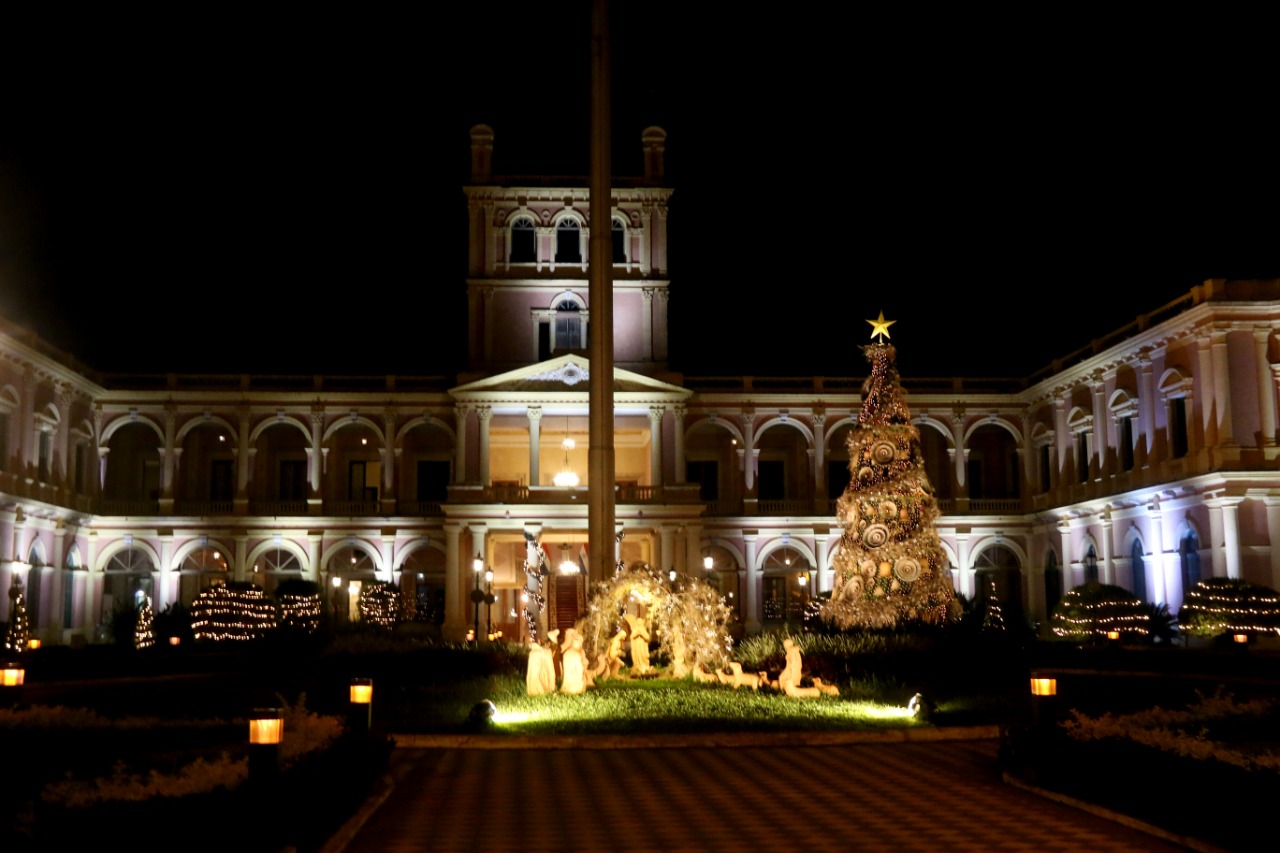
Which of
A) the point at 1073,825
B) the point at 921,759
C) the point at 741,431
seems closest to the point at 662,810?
the point at 1073,825

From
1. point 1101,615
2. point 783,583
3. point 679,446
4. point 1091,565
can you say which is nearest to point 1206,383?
point 1101,615

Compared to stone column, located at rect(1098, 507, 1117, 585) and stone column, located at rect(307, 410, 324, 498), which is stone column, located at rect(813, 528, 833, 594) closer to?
stone column, located at rect(1098, 507, 1117, 585)

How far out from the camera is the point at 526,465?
174 feet

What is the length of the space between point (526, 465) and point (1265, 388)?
27.8m

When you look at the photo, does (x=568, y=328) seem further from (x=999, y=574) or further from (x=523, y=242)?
(x=999, y=574)

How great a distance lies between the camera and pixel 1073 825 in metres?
10.9

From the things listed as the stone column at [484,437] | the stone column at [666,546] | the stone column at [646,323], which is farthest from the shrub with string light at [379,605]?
the stone column at [646,323]

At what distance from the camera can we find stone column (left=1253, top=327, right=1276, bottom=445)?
36.0 meters

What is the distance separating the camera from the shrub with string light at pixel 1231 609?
31.5 meters

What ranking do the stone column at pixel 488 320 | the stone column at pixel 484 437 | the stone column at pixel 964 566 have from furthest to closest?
the stone column at pixel 964 566 → the stone column at pixel 488 320 → the stone column at pixel 484 437

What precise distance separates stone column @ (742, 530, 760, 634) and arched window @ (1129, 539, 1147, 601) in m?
14.4

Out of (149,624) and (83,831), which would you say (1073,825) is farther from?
(149,624)

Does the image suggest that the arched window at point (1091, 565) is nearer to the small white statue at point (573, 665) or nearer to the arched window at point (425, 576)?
the arched window at point (425, 576)

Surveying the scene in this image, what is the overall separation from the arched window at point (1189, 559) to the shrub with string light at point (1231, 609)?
531cm
